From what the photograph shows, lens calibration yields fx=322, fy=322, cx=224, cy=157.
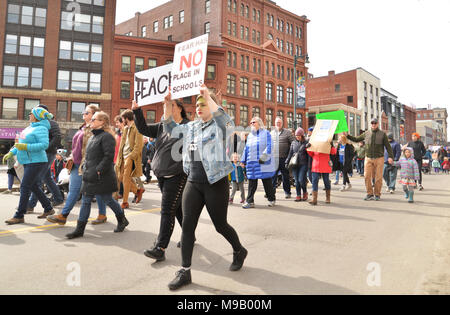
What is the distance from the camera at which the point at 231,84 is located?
43.3 m

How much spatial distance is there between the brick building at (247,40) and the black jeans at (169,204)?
122 feet

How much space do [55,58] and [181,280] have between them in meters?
36.2

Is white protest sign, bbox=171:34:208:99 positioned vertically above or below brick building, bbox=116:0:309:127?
below

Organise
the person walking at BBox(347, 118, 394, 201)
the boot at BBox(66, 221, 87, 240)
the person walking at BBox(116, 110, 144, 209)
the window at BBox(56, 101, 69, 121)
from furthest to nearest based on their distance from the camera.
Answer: the window at BBox(56, 101, 69, 121), the person walking at BBox(347, 118, 394, 201), the person walking at BBox(116, 110, 144, 209), the boot at BBox(66, 221, 87, 240)

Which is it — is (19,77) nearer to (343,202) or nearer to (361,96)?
(343,202)

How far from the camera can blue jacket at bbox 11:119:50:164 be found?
18.2 feet

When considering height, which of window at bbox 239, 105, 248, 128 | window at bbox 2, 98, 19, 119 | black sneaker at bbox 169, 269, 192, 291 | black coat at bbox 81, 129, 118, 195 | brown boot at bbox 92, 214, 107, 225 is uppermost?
window at bbox 239, 105, 248, 128

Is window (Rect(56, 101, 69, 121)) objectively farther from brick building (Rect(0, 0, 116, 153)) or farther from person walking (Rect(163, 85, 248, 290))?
person walking (Rect(163, 85, 248, 290))

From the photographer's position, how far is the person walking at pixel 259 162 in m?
7.34

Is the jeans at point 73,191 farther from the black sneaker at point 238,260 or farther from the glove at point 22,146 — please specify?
the black sneaker at point 238,260

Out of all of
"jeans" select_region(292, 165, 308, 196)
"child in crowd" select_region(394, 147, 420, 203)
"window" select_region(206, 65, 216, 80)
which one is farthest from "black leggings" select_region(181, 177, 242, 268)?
"window" select_region(206, 65, 216, 80)

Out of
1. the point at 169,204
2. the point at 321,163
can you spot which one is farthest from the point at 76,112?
the point at 169,204

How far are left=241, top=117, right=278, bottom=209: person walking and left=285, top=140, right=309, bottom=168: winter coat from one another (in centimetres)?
113
